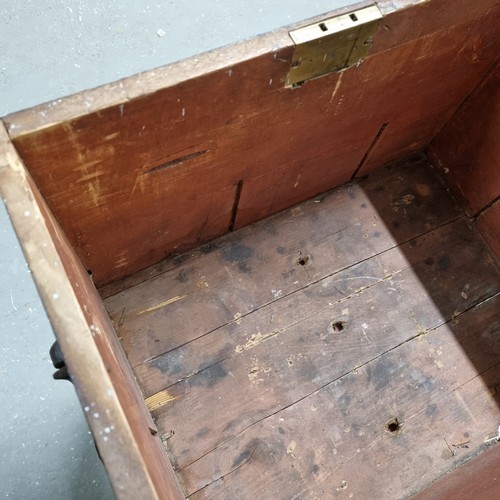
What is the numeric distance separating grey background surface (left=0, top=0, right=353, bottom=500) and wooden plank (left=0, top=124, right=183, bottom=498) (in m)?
0.69

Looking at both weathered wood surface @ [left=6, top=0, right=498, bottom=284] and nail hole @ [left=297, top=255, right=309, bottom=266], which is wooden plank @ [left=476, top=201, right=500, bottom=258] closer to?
weathered wood surface @ [left=6, top=0, right=498, bottom=284]

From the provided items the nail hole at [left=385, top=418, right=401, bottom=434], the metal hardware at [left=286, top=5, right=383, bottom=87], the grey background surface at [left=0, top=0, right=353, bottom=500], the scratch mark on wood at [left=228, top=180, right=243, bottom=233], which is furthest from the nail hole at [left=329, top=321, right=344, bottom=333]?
the grey background surface at [left=0, top=0, right=353, bottom=500]

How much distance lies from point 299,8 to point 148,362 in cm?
153

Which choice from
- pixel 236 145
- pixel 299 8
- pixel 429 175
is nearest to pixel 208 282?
pixel 236 145

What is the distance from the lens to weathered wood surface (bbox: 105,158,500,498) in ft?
3.84

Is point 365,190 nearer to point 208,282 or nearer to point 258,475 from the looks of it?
point 208,282

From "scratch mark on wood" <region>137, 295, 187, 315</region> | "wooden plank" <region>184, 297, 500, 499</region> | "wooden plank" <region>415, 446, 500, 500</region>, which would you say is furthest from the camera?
"scratch mark on wood" <region>137, 295, 187, 315</region>

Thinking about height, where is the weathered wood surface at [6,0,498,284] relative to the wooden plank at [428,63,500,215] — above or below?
above

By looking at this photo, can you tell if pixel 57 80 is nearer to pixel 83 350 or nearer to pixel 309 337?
pixel 309 337

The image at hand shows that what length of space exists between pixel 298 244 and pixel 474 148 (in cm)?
52

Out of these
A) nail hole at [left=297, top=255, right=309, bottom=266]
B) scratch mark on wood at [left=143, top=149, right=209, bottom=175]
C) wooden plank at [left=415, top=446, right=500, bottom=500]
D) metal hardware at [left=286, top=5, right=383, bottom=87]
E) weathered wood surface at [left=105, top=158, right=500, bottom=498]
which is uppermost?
metal hardware at [left=286, top=5, right=383, bottom=87]

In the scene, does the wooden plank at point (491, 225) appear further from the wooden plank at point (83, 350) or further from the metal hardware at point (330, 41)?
the wooden plank at point (83, 350)

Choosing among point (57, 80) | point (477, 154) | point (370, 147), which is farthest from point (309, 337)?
point (57, 80)

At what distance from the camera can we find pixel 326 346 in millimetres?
1285
